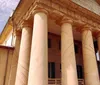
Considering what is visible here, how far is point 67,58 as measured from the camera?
1207 centimetres

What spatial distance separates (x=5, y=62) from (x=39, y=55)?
20.4 ft

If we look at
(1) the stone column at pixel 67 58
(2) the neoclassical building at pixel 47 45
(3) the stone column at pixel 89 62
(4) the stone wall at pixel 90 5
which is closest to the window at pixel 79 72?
(2) the neoclassical building at pixel 47 45

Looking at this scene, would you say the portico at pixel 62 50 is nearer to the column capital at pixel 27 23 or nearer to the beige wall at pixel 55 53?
the column capital at pixel 27 23

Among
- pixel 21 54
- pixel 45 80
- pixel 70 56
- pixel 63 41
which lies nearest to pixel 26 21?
pixel 21 54

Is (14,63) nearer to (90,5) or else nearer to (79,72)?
(79,72)

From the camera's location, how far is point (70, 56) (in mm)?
12219

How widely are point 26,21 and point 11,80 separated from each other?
5.71 meters

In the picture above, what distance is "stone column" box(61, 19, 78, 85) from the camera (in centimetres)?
1139

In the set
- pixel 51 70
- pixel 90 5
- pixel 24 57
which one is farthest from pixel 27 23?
pixel 90 5

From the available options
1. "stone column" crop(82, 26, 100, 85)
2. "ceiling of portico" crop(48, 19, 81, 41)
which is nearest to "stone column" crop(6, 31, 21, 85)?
"ceiling of portico" crop(48, 19, 81, 41)

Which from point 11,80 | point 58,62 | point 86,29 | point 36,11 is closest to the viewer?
point 36,11

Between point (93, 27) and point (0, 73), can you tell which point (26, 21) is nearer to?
point (0, 73)

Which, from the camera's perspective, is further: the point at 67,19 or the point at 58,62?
the point at 58,62

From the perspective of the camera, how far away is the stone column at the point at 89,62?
1303cm
